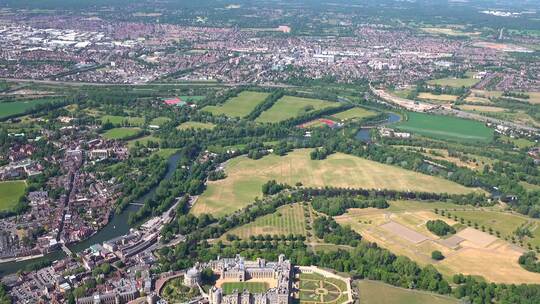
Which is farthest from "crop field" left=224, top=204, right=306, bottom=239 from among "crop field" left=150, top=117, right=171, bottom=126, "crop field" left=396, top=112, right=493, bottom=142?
"crop field" left=396, top=112, right=493, bottom=142

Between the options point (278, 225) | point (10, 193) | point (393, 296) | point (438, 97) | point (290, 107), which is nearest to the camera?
point (393, 296)

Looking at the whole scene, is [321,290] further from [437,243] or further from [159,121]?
[159,121]

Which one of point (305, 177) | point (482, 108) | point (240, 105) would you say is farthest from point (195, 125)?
point (482, 108)

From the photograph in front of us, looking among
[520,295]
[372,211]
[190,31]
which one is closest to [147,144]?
[372,211]

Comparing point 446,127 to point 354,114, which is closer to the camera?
point 446,127

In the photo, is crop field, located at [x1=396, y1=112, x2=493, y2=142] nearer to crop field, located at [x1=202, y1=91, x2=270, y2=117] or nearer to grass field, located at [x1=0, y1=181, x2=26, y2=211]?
crop field, located at [x1=202, y1=91, x2=270, y2=117]

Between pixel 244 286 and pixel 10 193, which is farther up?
pixel 244 286

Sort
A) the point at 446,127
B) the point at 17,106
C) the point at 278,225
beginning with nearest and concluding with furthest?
the point at 278,225, the point at 446,127, the point at 17,106
